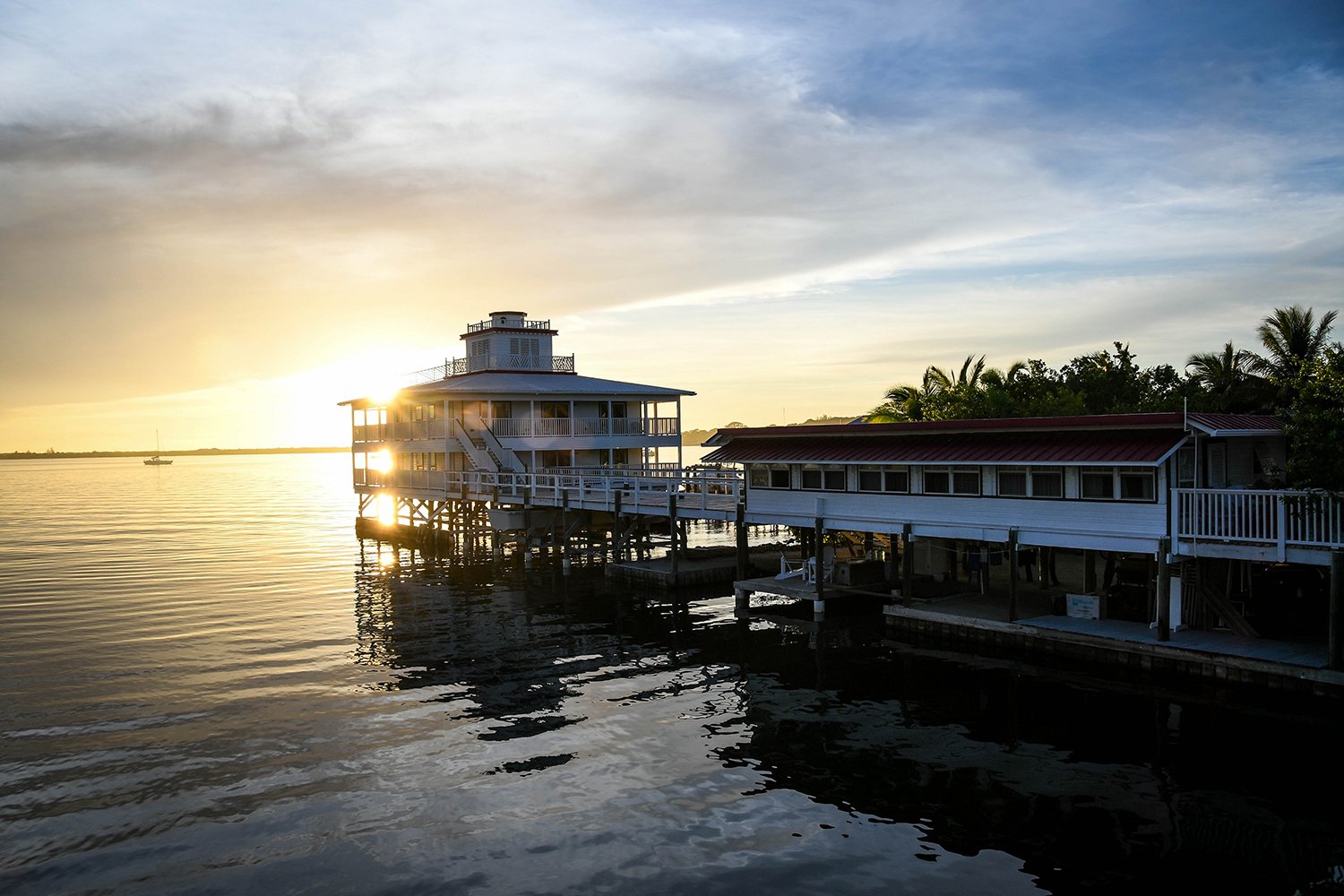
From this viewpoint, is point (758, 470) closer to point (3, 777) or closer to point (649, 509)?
point (649, 509)

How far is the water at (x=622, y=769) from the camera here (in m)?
13.5

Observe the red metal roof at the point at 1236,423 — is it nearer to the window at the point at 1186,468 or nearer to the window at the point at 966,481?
the window at the point at 1186,468

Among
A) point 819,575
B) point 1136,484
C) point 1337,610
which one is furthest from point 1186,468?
point 819,575

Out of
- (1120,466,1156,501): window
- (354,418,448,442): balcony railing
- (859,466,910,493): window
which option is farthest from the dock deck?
(354,418,448,442): balcony railing

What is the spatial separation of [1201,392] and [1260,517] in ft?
79.3

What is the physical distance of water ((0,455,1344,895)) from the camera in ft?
44.2

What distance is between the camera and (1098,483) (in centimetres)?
2316

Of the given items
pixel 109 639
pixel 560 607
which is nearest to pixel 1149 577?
pixel 560 607

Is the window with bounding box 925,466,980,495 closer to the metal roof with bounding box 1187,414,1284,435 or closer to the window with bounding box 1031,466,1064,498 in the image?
the window with bounding box 1031,466,1064,498

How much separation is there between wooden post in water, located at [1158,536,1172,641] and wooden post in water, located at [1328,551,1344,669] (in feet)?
10.5

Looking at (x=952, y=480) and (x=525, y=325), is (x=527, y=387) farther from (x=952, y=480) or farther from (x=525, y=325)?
(x=952, y=480)

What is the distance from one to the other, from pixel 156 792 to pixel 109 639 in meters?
15.4

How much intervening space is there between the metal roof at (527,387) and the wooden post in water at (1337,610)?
114ft

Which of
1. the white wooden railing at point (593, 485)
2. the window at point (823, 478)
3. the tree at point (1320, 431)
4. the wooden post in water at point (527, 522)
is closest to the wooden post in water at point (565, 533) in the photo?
the white wooden railing at point (593, 485)
